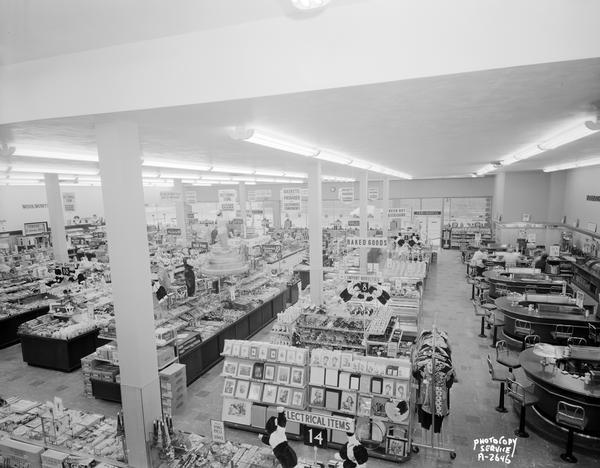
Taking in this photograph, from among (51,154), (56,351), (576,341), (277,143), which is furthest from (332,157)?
(56,351)

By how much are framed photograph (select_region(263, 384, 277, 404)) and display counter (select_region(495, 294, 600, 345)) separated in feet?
22.0

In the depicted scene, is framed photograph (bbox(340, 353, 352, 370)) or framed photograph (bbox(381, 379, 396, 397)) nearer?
framed photograph (bbox(381, 379, 396, 397))

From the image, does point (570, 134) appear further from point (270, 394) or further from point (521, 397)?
point (270, 394)

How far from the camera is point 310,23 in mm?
3057

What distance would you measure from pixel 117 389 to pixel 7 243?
1827cm

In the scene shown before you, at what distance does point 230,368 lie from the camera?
21.9 ft

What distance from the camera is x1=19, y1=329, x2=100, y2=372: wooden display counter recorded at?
9.00 m

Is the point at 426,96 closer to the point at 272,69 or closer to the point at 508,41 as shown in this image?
the point at 508,41

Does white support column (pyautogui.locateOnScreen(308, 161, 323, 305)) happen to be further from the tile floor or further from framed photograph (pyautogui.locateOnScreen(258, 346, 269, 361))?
framed photograph (pyautogui.locateOnScreen(258, 346, 269, 361))

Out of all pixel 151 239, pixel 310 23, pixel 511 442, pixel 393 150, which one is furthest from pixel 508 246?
pixel 151 239

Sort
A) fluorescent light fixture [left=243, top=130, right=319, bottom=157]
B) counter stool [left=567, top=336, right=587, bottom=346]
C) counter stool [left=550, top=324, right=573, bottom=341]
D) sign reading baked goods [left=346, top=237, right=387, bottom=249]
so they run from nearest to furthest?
fluorescent light fixture [left=243, top=130, right=319, bottom=157] → counter stool [left=567, top=336, right=587, bottom=346] → counter stool [left=550, top=324, right=573, bottom=341] → sign reading baked goods [left=346, top=237, right=387, bottom=249]

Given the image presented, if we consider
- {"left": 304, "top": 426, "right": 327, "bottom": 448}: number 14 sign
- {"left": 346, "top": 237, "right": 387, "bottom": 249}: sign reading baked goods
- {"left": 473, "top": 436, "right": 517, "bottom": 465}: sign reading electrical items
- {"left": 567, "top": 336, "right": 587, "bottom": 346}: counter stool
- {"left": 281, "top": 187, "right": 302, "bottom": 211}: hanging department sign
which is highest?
{"left": 281, "top": 187, "right": 302, "bottom": 211}: hanging department sign

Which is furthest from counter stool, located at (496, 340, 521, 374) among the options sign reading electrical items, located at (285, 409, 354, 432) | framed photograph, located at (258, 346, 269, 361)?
sign reading electrical items, located at (285, 409, 354, 432)

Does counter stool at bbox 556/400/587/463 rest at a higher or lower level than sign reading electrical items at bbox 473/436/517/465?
higher
